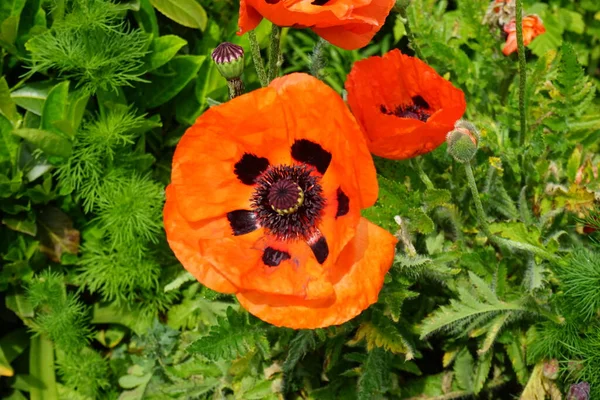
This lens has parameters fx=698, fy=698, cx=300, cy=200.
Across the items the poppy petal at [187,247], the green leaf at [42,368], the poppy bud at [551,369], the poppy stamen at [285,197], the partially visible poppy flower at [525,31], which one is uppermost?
the partially visible poppy flower at [525,31]

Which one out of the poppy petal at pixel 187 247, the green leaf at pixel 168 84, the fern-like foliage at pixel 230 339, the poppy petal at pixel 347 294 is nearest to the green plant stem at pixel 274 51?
the poppy petal at pixel 187 247

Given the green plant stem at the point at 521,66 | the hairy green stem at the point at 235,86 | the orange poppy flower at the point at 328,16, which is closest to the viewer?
the orange poppy flower at the point at 328,16

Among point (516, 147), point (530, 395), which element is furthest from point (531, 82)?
point (530, 395)

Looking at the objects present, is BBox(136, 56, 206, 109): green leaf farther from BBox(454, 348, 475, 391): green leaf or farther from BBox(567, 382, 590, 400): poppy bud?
BBox(567, 382, 590, 400): poppy bud

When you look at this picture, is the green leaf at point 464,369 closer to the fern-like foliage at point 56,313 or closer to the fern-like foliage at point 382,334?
the fern-like foliage at point 382,334

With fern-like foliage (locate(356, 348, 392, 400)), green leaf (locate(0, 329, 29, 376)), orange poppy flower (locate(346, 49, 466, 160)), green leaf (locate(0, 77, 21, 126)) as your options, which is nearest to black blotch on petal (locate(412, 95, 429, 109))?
orange poppy flower (locate(346, 49, 466, 160))

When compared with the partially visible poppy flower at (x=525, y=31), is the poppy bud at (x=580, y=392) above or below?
below

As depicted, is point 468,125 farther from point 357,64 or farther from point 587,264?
point 587,264

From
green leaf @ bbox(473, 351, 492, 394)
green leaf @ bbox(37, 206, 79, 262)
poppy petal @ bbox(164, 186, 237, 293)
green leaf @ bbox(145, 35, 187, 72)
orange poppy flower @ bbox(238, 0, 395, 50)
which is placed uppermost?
orange poppy flower @ bbox(238, 0, 395, 50)
